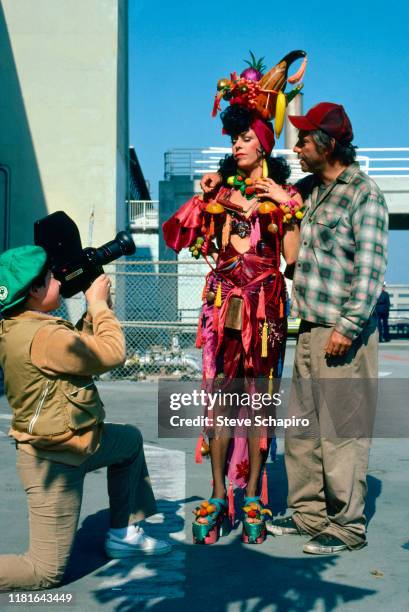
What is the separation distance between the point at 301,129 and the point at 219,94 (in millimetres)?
479

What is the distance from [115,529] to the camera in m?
3.64

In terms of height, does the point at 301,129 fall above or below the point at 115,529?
above

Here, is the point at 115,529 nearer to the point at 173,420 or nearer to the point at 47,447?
the point at 47,447

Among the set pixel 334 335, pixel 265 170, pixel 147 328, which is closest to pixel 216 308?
pixel 334 335


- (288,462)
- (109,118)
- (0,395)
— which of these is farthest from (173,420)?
(109,118)

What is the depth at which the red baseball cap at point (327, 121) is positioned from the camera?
3.87 meters

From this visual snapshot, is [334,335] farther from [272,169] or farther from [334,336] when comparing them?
[272,169]

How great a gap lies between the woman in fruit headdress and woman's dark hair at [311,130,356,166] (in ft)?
0.84

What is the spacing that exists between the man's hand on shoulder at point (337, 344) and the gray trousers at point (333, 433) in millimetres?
94

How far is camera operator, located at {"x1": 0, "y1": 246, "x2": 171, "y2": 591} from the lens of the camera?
3.13m

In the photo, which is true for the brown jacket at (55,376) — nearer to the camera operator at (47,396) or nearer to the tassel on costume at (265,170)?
the camera operator at (47,396)

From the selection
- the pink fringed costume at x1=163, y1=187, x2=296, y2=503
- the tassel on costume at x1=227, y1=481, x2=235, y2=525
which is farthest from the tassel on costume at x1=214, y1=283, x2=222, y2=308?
the tassel on costume at x1=227, y1=481, x2=235, y2=525

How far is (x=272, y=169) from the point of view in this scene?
165 inches

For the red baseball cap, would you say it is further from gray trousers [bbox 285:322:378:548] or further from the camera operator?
the camera operator
